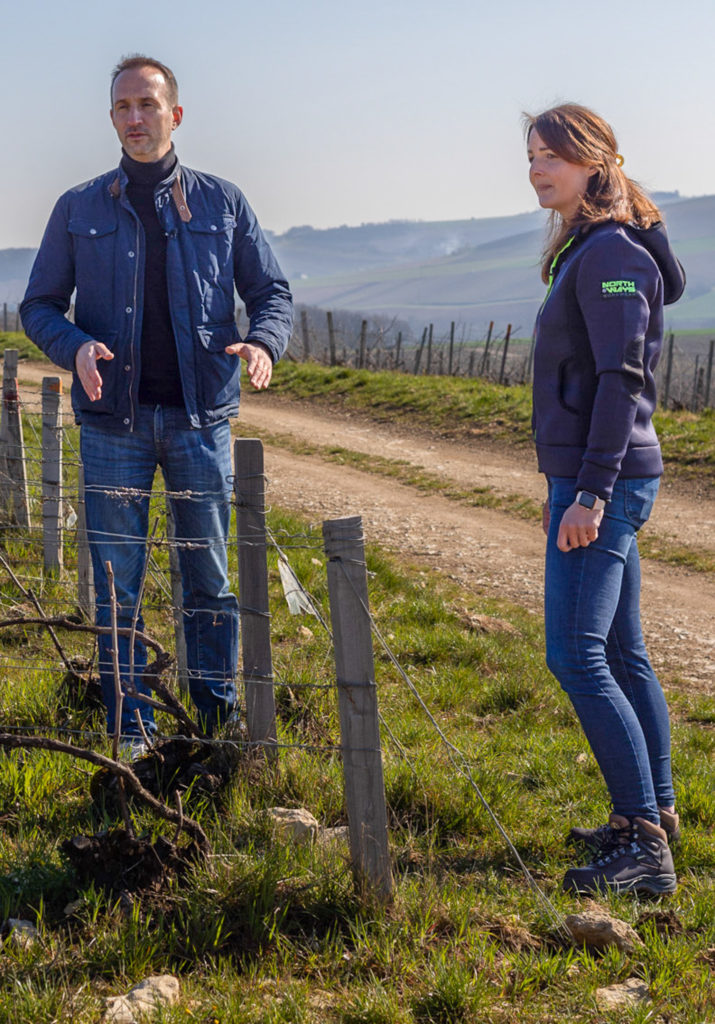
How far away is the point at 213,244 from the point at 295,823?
1908 mm

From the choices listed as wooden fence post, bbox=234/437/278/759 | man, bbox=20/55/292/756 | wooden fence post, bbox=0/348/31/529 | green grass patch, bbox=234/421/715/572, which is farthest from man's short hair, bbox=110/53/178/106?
green grass patch, bbox=234/421/715/572

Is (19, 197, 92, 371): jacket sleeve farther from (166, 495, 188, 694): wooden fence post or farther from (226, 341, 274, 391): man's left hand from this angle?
(166, 495, 188, 694): wooden fence post

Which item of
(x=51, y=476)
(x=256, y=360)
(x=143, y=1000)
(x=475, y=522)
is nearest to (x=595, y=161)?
(x=256, y=360)

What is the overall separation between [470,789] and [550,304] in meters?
1.65

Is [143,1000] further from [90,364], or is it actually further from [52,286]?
[52,286]

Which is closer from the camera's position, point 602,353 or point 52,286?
point 602,353

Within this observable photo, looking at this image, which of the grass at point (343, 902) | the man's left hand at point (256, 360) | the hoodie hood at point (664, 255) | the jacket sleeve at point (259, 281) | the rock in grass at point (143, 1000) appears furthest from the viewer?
the jacket sleeve at point (259, 281)

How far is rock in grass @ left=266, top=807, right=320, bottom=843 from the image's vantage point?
9.45 ft

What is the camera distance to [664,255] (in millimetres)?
2799

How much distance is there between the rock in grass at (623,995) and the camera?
7.61 ft

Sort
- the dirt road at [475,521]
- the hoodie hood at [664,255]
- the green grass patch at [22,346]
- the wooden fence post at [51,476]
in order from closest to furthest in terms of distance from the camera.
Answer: the hoodie hood at [664,255]
the wooden fence post at [51,476]
the dirt road at [475,521]
the green grass patch at [22,346]

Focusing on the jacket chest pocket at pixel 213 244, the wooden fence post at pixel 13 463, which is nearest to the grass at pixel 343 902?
the jacket chest pocket at pixel 213 244

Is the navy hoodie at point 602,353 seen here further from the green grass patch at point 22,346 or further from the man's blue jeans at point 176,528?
the green grass patch at point 22,346

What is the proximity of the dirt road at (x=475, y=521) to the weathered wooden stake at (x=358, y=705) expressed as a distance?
10.2ft
